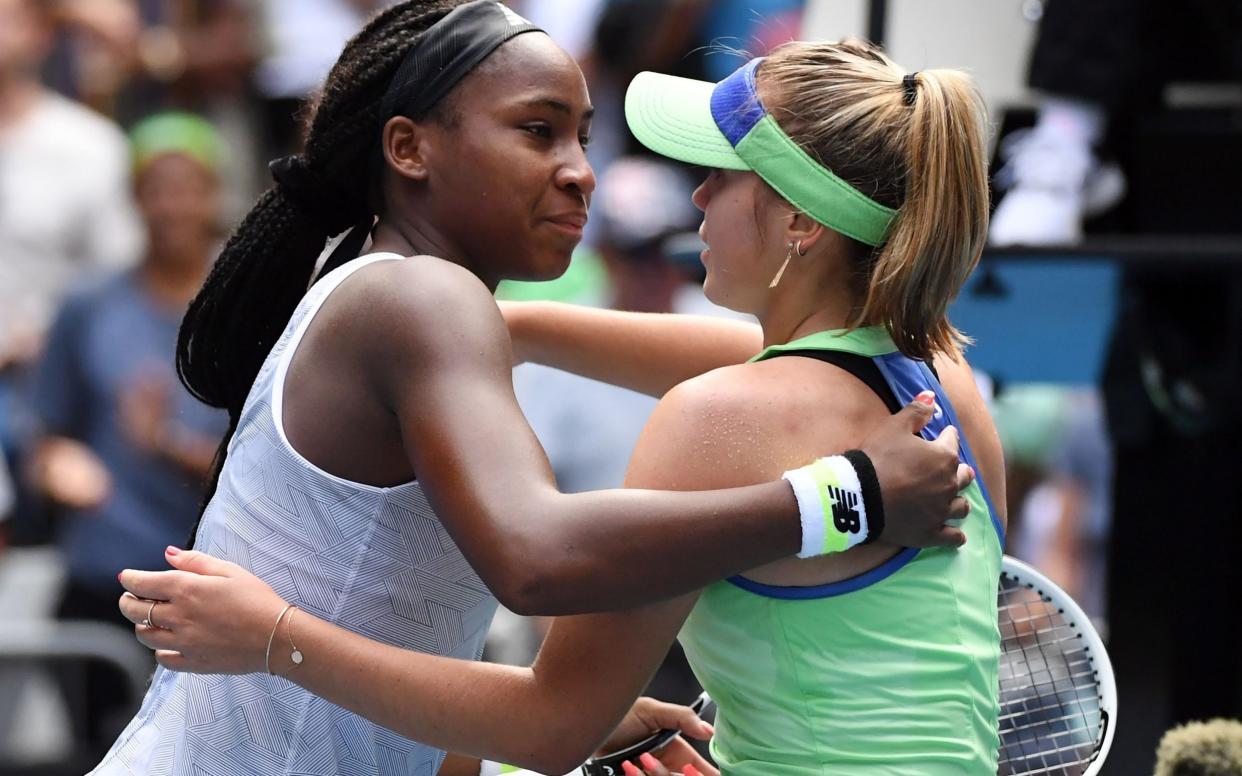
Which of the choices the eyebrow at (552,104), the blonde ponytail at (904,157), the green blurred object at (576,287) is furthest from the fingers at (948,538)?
the green blurred object at (576,287)

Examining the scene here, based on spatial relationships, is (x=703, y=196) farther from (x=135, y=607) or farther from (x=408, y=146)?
(x=135, y=607)

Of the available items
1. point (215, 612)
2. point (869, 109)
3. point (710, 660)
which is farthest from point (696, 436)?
point (215, 612)

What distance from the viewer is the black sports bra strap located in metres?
2.08

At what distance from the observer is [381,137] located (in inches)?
89.4

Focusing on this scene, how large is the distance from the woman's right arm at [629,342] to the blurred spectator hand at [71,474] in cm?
266

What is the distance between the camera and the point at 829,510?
193cm

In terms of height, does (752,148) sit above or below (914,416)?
above

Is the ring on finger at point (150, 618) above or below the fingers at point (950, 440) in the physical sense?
below

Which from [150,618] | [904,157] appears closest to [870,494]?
[904,157]

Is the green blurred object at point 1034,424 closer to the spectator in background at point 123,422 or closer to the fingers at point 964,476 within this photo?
the spectator in background at point 123,422

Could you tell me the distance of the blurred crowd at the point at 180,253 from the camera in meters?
4.89

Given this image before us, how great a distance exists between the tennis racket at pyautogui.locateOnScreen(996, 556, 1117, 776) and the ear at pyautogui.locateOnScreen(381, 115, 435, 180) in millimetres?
976

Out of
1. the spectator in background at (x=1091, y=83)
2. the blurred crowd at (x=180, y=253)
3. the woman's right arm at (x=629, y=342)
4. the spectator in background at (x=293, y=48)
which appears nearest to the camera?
the woman's right arm at (x=629, y=342)

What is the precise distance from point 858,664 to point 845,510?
0.20m
